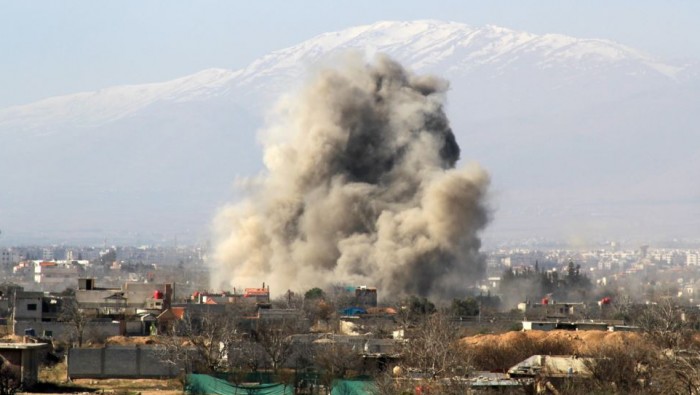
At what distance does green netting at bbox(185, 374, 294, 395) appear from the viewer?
37028 mm

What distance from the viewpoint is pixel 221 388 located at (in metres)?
37.5

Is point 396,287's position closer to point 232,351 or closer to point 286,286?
point 286,286

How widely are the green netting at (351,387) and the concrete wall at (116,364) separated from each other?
7833mm

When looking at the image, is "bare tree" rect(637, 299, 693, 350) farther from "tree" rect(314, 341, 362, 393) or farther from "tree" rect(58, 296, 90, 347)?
"tree" rect(58, 296, 90, 347)

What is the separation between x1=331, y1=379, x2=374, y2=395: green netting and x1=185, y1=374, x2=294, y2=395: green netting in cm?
142

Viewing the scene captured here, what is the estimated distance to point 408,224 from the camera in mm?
80438

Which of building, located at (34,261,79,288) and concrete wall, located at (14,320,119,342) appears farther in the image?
building, located at (34,261,79,288)

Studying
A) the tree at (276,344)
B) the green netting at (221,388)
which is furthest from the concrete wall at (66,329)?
the green netting at (221,388)

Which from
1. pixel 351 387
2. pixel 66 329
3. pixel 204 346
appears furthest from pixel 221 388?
pixel 66 329

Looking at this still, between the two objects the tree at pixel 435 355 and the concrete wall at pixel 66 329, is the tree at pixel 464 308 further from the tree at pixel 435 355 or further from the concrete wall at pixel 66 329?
the tree at pixel 435 355

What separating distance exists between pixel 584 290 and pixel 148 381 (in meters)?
61.1

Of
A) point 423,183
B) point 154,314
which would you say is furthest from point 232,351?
point 423,183

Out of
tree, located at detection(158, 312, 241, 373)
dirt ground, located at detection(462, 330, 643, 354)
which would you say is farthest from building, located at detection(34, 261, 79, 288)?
dirt ground, located at detection(462, 330, 643, 354)

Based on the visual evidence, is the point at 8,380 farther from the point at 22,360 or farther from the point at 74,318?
the point at 74,318
